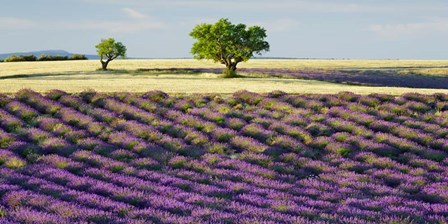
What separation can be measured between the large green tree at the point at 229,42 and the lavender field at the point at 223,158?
3819 centimetres

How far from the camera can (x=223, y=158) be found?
17.4m

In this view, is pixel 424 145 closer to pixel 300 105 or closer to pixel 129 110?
pixel 300 105

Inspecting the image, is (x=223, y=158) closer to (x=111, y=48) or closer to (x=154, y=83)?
(x=154, y=83)

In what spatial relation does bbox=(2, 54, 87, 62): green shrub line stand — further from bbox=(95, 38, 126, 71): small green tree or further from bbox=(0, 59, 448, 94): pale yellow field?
bbox=(95, 38, 126, 71): small green tree

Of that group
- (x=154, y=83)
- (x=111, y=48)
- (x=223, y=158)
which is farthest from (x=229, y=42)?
(x=223, y=158)

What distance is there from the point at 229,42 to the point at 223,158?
48621 millimetres

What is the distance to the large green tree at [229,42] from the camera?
65.3 m

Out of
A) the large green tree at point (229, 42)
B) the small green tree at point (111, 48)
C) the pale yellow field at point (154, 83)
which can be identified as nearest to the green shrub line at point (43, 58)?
the pale yellow field at point (154, 83)

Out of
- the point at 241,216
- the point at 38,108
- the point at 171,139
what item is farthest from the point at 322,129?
the point at 38,108

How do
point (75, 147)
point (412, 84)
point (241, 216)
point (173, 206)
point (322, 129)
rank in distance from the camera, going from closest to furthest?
point (241, 216)
point (173, 206)
point (75, 147)
point (322, 129)
point (412, 84)

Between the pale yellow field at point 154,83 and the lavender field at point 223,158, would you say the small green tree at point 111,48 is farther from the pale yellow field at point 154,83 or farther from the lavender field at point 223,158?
the lavender field at point 223,158

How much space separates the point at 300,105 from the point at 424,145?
716 cm

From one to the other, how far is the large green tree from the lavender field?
125 ft

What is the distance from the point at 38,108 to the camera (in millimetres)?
24016
